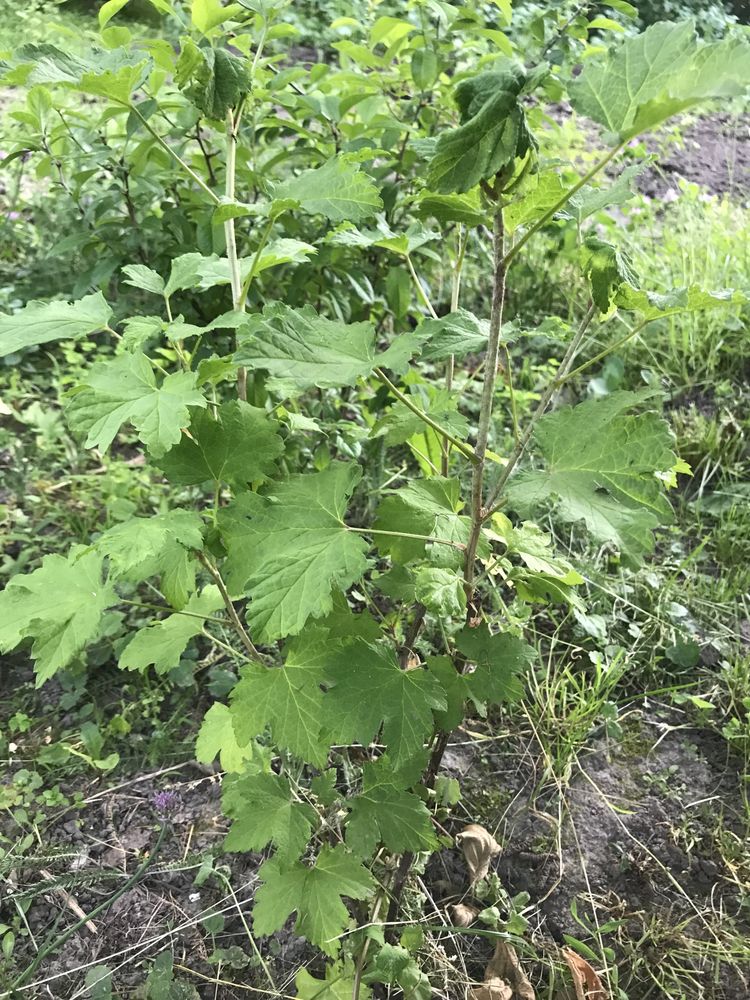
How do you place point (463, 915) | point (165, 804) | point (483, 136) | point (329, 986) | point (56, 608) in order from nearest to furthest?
1. point (483, 136)
2. point (56, 608)
3. point (329, 986)
4. point (463, 915)
5. point (165, 804)

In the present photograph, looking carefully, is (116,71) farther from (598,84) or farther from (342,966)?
(342,966)

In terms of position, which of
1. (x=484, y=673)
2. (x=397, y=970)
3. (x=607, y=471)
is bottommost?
(x=397, y=970)

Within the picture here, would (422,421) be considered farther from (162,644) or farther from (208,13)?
(208,13)

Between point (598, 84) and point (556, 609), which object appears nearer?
point (598, 84)

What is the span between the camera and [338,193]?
36.0 inches

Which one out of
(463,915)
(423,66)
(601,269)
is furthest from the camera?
(423,66)

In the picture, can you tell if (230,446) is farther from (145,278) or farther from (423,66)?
(423,66)

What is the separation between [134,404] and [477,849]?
106cm

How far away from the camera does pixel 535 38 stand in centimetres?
183

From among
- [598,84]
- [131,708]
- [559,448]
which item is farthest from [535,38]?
[131,708]

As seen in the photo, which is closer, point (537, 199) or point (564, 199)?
point (564, 199)

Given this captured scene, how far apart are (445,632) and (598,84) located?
2.73ft

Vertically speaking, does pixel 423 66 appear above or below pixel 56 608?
above

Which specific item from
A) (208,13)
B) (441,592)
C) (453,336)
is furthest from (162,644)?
(208,13)
